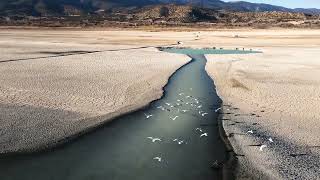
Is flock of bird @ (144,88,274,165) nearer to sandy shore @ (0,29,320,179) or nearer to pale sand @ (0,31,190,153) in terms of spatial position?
sandy shore @ (0,29,320,179)

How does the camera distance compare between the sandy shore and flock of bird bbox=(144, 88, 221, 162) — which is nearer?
the sandy shore

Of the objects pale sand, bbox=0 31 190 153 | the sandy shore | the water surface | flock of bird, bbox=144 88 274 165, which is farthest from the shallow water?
pale sand, bbox=0 31 190 153

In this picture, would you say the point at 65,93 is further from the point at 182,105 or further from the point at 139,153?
the point at 139,153

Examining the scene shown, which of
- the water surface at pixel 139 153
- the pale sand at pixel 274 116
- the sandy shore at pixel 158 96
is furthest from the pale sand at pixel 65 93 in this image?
the pale sand at pixel 274 116

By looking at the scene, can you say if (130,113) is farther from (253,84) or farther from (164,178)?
(253,84)

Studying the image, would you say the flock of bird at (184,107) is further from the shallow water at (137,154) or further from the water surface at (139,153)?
the shallow water at (137,154)

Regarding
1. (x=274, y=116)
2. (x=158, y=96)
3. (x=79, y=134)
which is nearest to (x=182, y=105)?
(x=158, y=96)
